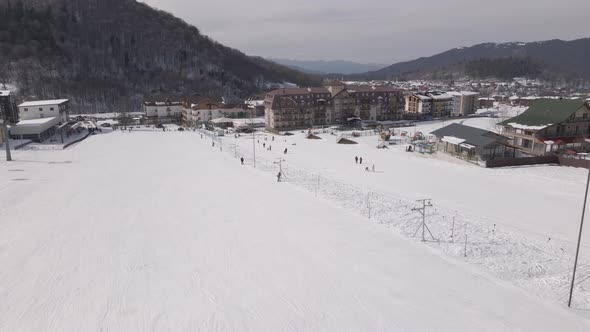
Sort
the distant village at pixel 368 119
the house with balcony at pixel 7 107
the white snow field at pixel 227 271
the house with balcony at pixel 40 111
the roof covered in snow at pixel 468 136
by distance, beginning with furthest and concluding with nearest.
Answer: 1. the house with balcony at pixel 40 111
2. the house with balcony at pixel 7 107
3. the distant village at pixel 368 119
4. the roof covered in snow at pixel 468 136
5. the white snow field at pixel 227 271

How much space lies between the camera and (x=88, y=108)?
8912 centimetres

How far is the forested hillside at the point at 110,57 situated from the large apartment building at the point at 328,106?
2100 inches

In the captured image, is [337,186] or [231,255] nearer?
[231,255]

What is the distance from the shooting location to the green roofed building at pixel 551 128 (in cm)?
3566

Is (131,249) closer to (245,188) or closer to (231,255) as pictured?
(231,255)

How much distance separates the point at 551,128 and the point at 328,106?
113 feet

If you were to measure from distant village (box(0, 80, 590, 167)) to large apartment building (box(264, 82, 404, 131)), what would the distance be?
0.17 metres

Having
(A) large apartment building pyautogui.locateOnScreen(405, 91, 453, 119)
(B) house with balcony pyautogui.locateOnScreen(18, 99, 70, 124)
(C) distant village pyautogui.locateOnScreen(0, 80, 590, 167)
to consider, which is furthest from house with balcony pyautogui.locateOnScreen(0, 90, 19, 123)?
(A) large apartment building pyautogui.locateOnScreen(405, 91, 453, 119)

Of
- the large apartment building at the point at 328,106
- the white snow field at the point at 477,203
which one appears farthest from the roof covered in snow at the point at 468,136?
the large apartment building at the point at 328,106

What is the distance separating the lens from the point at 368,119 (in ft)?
223

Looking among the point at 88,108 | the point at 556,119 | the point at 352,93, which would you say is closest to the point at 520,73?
the point at 352,93

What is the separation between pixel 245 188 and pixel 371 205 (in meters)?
8.65

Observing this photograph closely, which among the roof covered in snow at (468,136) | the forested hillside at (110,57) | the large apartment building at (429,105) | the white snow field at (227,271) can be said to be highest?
the forested hillside at (110,57)

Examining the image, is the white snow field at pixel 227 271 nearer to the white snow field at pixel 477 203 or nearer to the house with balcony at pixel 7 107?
the white snow field at pixel 477 203
